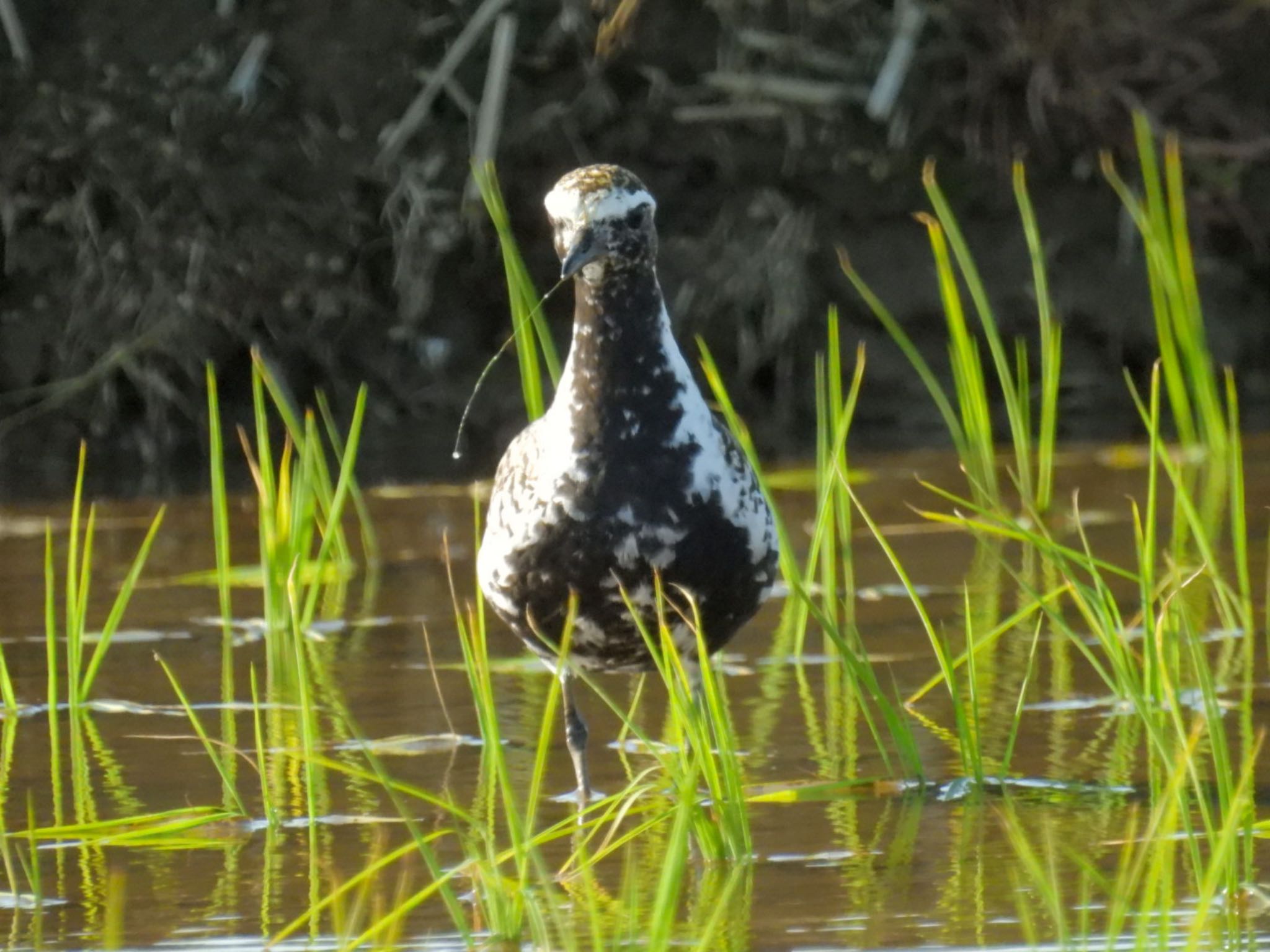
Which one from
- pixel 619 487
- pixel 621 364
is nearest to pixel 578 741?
pixel 619 487

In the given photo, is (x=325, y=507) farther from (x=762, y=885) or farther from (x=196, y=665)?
(x=762, y=885)

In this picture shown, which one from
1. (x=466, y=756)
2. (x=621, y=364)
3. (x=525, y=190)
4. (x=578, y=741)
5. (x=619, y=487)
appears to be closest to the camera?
(x=619, y=487)

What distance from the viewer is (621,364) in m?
4.16

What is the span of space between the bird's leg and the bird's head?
791 millimetres

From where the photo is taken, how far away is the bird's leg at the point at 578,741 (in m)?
4.24

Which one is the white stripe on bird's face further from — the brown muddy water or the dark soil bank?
the dark soil bank

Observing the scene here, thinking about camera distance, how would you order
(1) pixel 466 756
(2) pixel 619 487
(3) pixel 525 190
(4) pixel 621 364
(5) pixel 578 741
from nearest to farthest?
(2) pixel 619 487 < (4) pixel 621 364 < (5) pixel 578 741 < (1) pixel 466 756 < (3) pixel 525 190

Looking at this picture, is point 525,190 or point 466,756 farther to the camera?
point 525,190

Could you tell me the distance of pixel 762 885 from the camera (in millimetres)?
3656

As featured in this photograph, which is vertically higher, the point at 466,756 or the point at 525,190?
the point at 525,190

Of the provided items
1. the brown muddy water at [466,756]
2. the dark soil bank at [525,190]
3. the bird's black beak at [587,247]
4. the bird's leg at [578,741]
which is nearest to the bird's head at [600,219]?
the bird's black beak at [587,247]

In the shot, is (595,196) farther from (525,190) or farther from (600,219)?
(525,190)

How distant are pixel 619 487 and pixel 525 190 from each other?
513 cm

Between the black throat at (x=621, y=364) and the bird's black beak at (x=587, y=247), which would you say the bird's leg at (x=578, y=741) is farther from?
the bird's black beak at (x=587, y=247)
